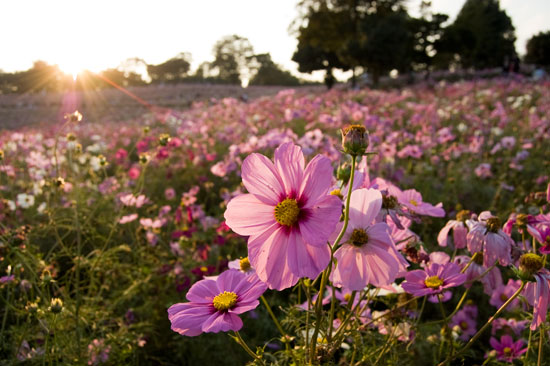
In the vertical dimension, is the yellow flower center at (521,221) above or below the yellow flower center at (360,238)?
below

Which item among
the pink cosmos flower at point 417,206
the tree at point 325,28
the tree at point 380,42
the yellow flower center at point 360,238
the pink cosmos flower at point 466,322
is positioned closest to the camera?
the yellow flower center at point 360,238

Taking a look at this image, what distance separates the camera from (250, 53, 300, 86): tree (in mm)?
44625

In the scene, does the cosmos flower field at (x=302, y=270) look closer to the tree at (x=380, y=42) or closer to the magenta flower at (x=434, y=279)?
the magenta flower at (x=434, y=279)

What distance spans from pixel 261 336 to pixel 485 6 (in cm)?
3694

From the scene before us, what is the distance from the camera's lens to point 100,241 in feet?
10.1

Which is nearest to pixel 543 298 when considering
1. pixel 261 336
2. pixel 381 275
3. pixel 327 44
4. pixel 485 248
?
pixel 485 248

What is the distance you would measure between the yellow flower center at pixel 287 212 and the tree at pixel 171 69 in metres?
56.6

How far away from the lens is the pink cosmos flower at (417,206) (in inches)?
37.9

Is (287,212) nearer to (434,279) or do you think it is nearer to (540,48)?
(434,279)

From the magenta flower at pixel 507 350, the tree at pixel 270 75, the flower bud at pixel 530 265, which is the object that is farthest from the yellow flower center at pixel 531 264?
the tree at pixel 270 75

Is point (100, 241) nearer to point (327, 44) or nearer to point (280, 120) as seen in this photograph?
point (280, 120)

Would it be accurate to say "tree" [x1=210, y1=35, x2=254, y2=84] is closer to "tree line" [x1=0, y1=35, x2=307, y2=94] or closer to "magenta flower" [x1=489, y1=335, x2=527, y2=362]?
"tree line" [x1=0, y1=35, x2=307, y2=94]

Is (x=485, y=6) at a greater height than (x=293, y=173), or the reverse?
(x=485, y=6)

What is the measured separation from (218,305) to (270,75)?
4703 centimetres
